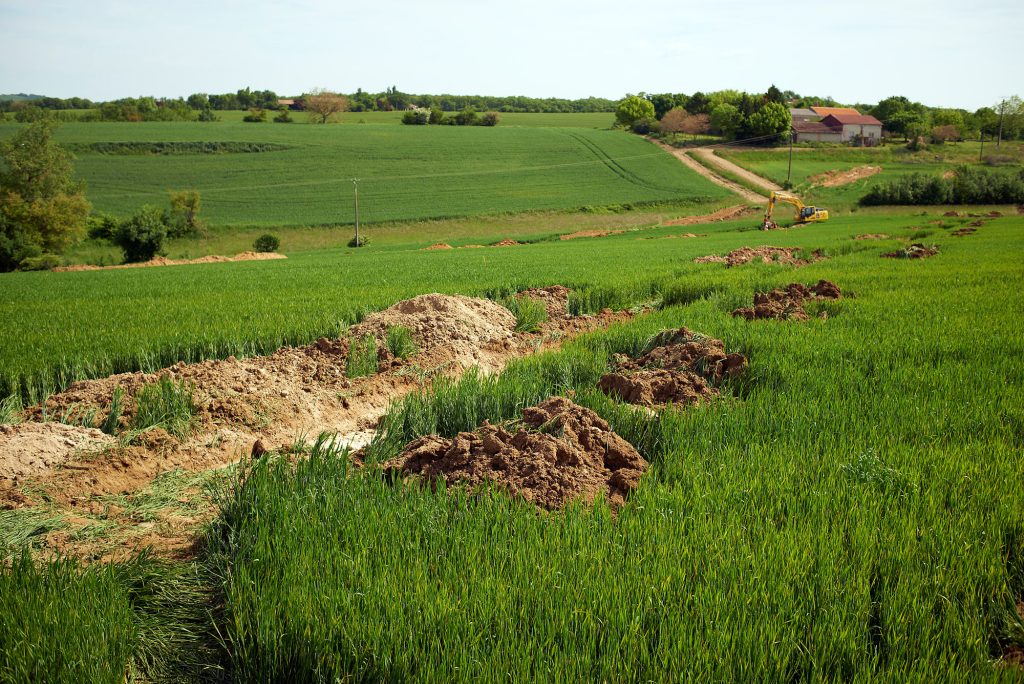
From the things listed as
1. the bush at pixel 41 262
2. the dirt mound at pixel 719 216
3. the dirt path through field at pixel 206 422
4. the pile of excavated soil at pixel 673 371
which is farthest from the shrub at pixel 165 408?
the dirt mound at pixel 719 216

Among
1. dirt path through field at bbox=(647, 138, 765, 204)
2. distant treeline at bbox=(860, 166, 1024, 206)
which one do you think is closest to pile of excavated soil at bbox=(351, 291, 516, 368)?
dirt path through field at bbox=(647, 138, 765, 204)

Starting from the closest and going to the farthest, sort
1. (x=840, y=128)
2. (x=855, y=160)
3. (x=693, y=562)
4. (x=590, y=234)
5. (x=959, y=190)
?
(x=693, y=562) → (x=590, y=234) → (x=959, y=190) → (x=855, y=160) → (x=840, y=128)

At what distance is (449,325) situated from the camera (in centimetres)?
1316

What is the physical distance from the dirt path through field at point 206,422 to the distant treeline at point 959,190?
63.4 meters

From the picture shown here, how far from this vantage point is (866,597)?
141 inches

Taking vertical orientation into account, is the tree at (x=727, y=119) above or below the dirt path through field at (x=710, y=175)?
above

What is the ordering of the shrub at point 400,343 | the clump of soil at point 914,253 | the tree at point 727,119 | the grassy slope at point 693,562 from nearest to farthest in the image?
the grassy slope at point 693,562 → the shrub at point 400,343 → the clump of soil at point 914,253 → the tree at point 727,119

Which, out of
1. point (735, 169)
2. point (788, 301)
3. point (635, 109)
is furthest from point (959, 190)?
point (788, 301)

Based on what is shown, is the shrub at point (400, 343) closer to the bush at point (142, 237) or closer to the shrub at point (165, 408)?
the shrub at point (165, 408)

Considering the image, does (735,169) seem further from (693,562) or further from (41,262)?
(693,562)

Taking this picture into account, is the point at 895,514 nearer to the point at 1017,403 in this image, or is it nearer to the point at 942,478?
the point at 942,478

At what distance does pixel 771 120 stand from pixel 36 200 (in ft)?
282

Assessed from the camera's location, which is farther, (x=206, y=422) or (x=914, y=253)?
(x=914, y=253)

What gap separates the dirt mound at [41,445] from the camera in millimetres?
6938
